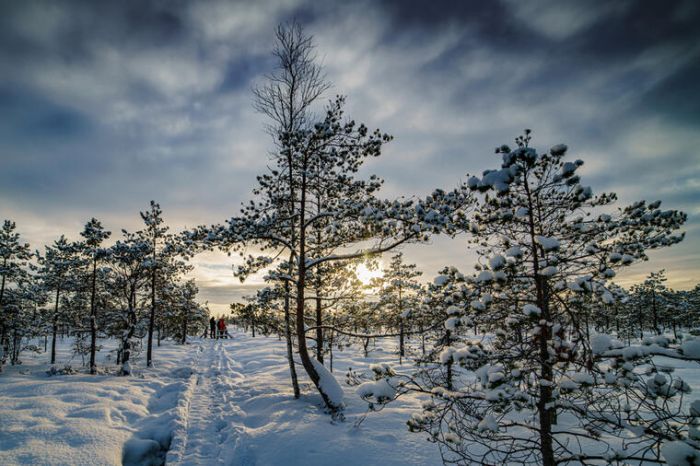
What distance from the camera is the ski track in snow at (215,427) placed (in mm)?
6648

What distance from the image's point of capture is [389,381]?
12.3ft

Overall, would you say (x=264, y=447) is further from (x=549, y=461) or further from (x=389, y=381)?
(x=549, y=461)

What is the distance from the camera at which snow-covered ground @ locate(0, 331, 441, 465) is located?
638 cm

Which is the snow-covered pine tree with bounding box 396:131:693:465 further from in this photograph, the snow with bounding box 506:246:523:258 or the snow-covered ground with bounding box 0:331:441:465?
the snow-covered ground with bounding box 0:331:441:465

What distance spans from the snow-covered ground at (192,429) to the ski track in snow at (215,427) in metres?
0.03

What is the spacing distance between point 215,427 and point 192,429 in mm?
611

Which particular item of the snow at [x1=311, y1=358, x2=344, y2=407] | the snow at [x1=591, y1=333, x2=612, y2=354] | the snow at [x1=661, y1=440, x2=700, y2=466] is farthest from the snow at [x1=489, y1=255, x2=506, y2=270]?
the snow at [x1=311, y1=358, x2=344, y2=407]

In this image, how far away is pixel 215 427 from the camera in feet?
27.8

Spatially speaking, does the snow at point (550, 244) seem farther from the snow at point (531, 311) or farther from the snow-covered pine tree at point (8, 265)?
the snow-covered pine tree at point (8, 265)

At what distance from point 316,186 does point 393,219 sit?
3.12m

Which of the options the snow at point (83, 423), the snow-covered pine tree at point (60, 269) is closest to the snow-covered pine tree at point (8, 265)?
the snow-covered pine tree at point (60, 269)

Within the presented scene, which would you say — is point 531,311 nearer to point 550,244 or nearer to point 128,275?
point 550,244

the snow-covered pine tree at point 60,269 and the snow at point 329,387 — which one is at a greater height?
the snow-covered pine tree at point 60,269

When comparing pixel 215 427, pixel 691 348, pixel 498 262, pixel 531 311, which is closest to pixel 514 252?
pixel 498 262
